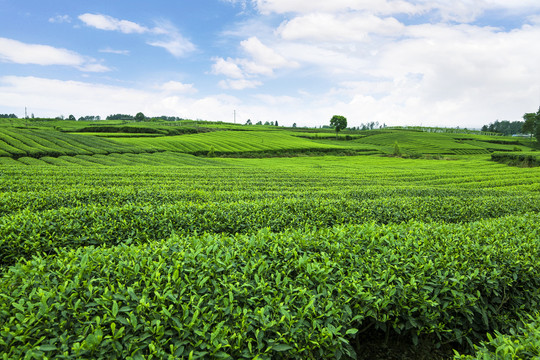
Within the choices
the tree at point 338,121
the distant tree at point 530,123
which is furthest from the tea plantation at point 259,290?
the distant tree at point 530,123

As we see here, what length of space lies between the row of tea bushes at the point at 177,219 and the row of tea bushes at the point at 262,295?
138 centimetres

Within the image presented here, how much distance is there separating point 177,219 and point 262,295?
14.7ft

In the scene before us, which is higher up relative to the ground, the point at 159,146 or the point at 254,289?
the point at 159,146

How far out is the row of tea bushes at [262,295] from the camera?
2986 mm

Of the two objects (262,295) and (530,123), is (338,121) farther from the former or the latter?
(262,295)

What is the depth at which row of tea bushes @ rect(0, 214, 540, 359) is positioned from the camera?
9.80 feet

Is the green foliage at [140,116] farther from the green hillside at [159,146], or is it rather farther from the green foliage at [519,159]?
the green foliage at [519,159]

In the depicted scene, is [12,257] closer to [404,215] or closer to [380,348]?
[380,348]

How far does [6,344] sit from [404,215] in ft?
31.2

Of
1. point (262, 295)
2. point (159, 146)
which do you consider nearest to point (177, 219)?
point (262, 295)

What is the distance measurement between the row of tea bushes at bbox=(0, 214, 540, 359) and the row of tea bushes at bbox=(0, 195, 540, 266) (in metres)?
1.38

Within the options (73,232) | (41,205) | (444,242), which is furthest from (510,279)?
(41,205)

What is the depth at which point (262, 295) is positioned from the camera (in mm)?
3576

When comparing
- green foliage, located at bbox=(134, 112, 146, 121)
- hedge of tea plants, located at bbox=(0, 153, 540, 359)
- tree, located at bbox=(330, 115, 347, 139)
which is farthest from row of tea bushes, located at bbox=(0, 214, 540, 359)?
green foliage, located at bbox=(134, 112, 146, 121)
